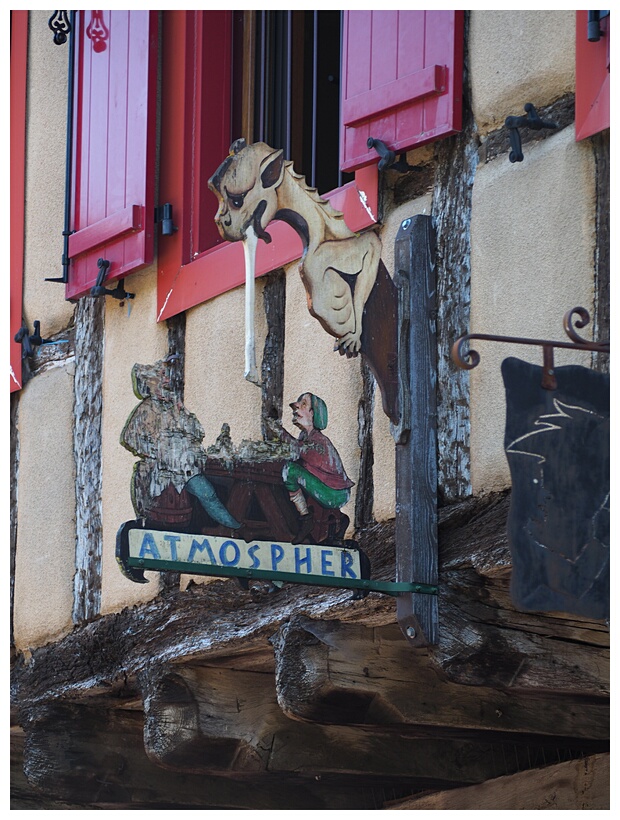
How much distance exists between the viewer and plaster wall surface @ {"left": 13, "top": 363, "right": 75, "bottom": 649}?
20.6ft

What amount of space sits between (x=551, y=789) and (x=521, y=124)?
188 centimetres

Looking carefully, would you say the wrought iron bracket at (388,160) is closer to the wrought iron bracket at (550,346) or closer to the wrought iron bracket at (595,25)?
the wrought iron bracket at (595,25)

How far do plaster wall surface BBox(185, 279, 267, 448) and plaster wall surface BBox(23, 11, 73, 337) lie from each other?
103 cm

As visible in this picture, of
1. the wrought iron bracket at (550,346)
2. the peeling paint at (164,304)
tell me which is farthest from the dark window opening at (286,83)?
the wrought iron bracket at (550,346)

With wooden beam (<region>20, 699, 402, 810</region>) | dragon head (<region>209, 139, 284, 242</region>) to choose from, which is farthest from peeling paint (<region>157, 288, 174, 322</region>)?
dragon head (<region>209, 139, 284, 242</region>)

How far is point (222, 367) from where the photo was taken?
18.0ft

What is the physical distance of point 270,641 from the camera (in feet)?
15.5

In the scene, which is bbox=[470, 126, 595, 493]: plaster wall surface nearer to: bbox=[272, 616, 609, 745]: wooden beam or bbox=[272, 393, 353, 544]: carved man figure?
bbox=[272, 393, 353, 544]: carved man figure

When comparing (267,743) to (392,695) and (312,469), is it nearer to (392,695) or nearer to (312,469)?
(392,695)

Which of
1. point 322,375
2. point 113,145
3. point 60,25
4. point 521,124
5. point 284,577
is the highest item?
point 60,25

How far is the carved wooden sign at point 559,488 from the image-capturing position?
135 inches

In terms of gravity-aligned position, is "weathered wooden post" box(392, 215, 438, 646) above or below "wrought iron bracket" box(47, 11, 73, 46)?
below

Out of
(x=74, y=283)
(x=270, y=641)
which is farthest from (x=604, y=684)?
(x=74, y=283)

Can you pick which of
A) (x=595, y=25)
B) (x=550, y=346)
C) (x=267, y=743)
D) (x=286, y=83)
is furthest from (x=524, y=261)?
(x=286, y=83)
